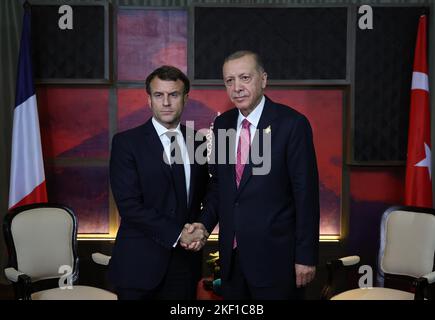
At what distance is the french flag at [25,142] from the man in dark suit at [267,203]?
7.00 ft

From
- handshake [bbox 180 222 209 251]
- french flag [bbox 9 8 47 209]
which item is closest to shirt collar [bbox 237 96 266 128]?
handshake [bbox 180 222 209 251]

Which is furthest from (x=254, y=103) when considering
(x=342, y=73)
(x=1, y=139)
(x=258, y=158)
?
(x=1, y=139)

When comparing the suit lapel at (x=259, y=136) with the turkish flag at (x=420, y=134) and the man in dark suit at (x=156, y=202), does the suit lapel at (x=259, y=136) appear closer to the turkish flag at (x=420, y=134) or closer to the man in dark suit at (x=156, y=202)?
the man in dark suit at (x=156, y=202)

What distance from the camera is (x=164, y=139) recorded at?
1.94 m

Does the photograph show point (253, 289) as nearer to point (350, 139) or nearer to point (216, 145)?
point (216, 145)

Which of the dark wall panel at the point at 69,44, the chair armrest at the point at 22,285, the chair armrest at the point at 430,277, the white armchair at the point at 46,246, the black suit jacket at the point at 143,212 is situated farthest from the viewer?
the dark wall panel at the point at 69,44

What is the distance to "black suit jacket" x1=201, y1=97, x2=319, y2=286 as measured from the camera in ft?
6.10

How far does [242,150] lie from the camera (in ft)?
6.38

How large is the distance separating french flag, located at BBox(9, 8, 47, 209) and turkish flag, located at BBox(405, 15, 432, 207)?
9.48ft

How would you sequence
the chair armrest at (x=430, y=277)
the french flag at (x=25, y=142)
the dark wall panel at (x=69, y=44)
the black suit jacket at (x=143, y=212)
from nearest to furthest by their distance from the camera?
the black suit jacket at (x=143, y=212)
the chair armrest at (x=430, y=277)
the french flag at (x=25, y=142)
the dark wall panel at (x=69, y=44)

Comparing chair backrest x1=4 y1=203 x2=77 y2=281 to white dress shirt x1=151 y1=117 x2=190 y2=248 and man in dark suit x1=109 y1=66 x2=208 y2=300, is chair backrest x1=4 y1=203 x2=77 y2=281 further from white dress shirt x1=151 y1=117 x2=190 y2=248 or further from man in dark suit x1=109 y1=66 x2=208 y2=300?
white dress shirt x1=151 y1=117 x2=190 y2=248

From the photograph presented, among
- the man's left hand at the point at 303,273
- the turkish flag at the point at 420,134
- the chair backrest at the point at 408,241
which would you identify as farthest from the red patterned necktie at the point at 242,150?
the turkish flag at the point at 420,134

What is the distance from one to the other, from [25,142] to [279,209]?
244cm

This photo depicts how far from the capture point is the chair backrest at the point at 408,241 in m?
2.97
